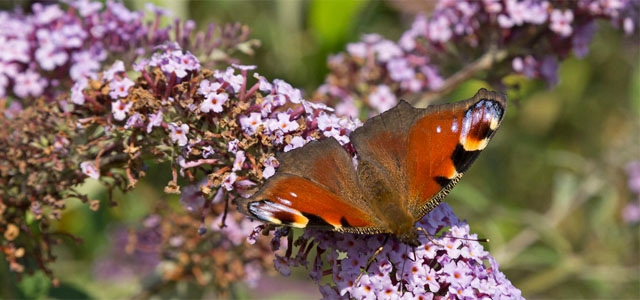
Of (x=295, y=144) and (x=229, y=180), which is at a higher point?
(x=295, y=144)

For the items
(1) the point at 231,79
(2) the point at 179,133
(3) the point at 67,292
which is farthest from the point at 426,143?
(3) the point at 67,292

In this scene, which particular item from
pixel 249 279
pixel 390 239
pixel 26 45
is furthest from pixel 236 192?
pixel 26 45

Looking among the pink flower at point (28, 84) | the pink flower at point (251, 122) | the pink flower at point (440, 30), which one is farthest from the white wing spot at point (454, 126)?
the pink flower at point (28, 84)

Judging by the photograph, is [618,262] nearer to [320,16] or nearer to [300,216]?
[320,16]

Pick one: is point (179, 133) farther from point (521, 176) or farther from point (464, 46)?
point (521, 176)

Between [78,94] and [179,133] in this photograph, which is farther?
[78,94]

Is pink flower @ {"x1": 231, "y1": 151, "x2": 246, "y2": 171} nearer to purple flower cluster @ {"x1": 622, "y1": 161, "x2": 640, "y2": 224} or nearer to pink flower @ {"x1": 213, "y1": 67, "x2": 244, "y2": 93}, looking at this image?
pink flower @ {"x1": 213, "y1": 67, "x2": 244, "y2": 93}
